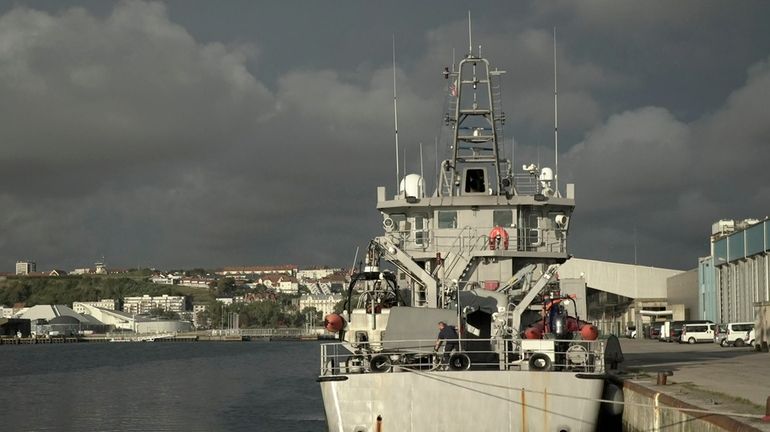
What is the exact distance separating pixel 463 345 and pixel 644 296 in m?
77.9

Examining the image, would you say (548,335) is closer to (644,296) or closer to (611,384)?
(611,384)

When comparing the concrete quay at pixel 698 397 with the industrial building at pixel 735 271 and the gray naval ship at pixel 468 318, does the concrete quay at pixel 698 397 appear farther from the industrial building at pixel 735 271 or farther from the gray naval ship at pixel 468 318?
the industrial building at pixel 735 271

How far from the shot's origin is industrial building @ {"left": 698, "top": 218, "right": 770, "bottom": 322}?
64875mm

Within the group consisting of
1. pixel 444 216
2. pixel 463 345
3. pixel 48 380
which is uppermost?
pixel 444 216

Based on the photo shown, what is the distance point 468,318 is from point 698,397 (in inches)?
276

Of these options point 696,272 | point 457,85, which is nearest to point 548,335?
point 457,85

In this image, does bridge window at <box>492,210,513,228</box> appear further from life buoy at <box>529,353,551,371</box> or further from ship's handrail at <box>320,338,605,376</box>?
life buoy at <box>529,353,551,371</box>

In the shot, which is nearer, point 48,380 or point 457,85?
point 457,85

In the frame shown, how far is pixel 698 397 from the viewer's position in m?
21.7

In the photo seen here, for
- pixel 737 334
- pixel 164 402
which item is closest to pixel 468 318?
pixel 164 402

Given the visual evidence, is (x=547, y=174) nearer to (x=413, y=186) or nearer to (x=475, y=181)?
(x=475, y=181)

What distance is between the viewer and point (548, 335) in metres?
24.7

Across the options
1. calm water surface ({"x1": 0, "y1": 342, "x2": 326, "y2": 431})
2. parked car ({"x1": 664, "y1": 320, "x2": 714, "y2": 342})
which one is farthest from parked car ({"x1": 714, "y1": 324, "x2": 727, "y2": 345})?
calm water surface ({"x1": 0, "y1": 342, "x2": 326, "y2": 431})

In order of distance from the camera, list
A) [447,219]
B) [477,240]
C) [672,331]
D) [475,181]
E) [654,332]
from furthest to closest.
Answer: [654,332] → [672,331] → [475,181] → [447,219] → [477,240]
